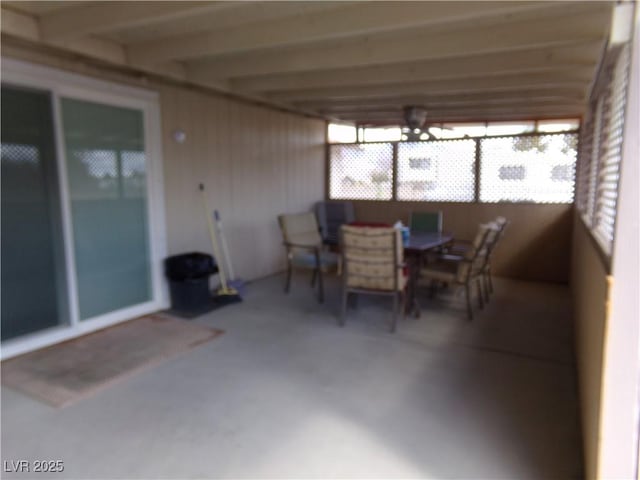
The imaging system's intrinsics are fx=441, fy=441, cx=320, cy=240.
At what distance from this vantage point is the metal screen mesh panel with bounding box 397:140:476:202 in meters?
6.07

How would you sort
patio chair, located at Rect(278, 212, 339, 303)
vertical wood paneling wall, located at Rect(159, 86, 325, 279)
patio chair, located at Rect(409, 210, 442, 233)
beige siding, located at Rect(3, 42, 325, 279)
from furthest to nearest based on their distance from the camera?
patio chair, located at Rect(409, 210, 442, 233)
patio chair, located at Rect(278, 212, 339, 303)
vertical wood paneling wall, located at Rect(159, 86, 325, 279)
beige siding, located at Rect(3, 42, 325, 279)

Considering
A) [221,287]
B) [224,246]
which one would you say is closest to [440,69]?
[224,246]

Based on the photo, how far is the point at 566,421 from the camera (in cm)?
239

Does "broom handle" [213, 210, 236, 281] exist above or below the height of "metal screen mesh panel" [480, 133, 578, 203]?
below

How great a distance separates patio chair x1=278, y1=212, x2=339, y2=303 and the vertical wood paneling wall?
2.04 ft

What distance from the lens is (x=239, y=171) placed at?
5.34 metres

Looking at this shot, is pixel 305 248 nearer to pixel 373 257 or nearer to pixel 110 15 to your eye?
pixel 373 257

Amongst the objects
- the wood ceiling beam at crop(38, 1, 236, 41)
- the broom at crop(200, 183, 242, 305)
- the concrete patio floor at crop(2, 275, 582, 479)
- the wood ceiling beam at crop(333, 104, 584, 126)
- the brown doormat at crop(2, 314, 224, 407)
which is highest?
the wood ceiling beam at crop(38, 1, 236, 41)

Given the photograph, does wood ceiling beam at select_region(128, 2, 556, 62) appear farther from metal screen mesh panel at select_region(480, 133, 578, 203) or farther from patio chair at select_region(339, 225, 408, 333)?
metal screen mesh panel at select_region(480, 133, 578, 203)

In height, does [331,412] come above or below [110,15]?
below

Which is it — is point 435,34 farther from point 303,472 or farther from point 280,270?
point 280,270

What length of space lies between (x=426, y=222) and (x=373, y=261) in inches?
77.2

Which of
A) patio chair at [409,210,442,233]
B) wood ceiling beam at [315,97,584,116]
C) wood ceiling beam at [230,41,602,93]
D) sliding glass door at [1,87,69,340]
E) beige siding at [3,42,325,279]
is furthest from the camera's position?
patio chair at [409,210,442,233]

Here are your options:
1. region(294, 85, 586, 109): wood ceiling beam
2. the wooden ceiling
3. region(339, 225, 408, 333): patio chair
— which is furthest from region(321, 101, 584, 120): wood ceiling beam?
region(339, 225, 408, 333): patio chair
